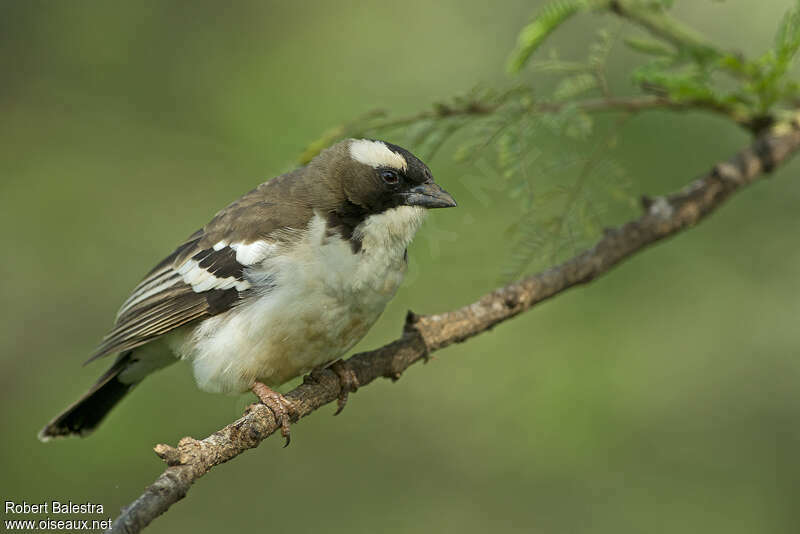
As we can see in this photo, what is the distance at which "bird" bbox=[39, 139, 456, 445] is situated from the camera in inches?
154

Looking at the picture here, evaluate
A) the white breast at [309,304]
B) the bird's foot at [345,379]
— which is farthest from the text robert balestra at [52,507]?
the bird's foot at [345,379]

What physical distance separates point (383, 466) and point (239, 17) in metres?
3.90

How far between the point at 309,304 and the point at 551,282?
1159 millimetres

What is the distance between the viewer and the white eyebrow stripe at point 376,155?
13.4 feet

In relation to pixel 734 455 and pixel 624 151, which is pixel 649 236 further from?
pixel 734 455

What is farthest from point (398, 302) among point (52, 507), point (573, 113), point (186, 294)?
point (52, 507)

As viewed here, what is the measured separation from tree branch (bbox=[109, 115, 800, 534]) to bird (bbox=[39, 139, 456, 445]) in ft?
0.47

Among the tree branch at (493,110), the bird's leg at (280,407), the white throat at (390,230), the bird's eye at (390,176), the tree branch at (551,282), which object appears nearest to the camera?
the bird's leg at (280,407)

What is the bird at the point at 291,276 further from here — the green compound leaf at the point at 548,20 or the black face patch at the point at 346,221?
the green compound leaf at the point at 548,20

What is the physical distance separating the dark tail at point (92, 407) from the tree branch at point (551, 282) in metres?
1.36

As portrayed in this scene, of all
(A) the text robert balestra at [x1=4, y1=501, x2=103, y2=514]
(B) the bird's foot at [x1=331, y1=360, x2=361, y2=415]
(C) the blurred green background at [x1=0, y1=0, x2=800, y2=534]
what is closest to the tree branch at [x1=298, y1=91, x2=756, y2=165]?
(C) the blurred green background at [x1=0, y1=0, x2=800, y2=534]

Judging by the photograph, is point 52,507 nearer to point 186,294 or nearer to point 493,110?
point 186,294

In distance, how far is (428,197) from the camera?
13.4ft

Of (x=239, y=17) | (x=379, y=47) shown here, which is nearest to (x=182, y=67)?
(x=239, y=17)
